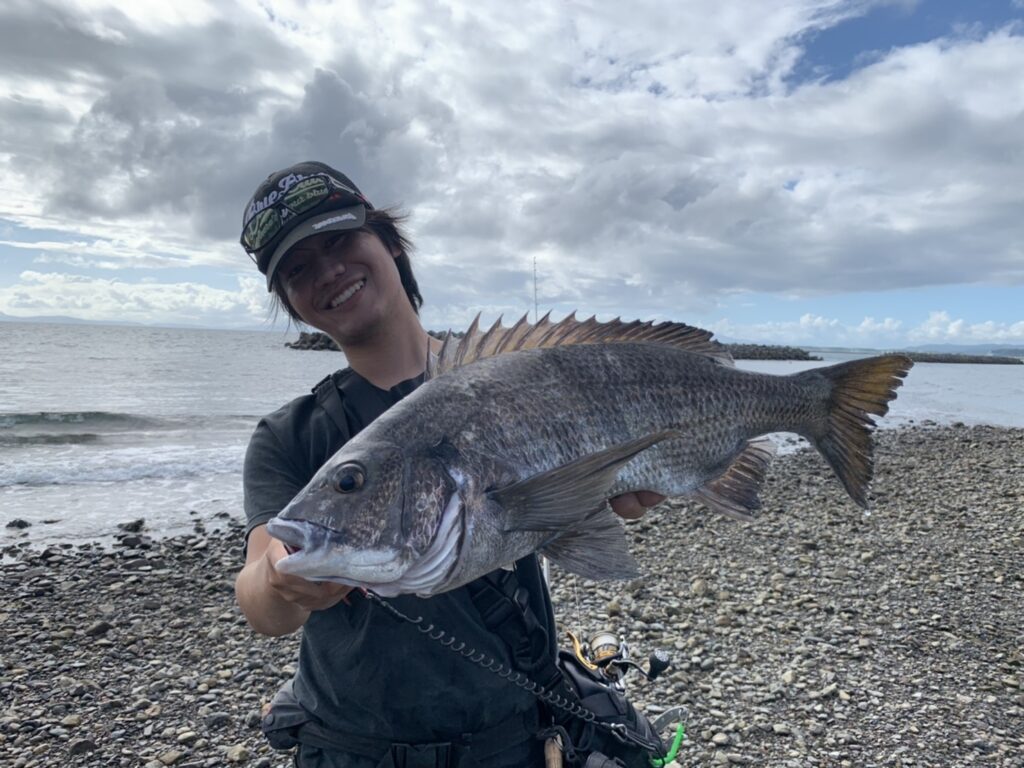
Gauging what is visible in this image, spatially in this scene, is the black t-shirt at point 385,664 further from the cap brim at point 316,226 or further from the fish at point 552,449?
the cap brim at point 316,226

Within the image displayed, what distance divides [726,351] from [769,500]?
10.4 meters

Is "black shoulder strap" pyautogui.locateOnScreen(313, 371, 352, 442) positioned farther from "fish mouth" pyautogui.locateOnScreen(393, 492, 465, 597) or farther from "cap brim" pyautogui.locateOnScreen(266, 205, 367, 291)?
"fish mouth" pyautogui.locateOnScreen(393, 492, 465, 597)

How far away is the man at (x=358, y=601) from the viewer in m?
2.39

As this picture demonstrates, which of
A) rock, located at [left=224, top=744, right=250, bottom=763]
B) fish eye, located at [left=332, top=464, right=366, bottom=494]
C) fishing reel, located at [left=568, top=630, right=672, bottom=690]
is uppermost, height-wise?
fish eye, located at [left=332, top=464, right=366, bottom=494]

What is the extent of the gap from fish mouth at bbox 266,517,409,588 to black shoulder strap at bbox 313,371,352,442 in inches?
27.8

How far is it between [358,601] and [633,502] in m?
1.08

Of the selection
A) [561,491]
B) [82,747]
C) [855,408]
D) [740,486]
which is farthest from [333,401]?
[82,747]

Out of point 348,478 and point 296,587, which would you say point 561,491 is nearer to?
point 348,478

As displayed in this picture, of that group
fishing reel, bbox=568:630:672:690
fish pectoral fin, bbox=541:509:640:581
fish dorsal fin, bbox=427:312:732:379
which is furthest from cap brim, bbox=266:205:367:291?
fishing reel, bbox=568:630:672:690

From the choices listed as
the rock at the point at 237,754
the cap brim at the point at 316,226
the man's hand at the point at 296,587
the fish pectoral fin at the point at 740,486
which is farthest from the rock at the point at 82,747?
the fish pectoral fin at the point at 740,486

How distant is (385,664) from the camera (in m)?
2.40

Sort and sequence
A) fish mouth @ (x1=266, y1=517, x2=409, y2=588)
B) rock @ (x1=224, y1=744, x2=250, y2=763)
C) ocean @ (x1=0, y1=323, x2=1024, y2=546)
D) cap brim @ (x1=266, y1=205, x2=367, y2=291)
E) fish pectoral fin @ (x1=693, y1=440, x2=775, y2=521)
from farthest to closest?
ocean @ (x1=0, y1=323, x2=1024, y2=546)
rock @ (x1=224, y1=744, x2=250, y2=763)
fish pectoral fin @ (x1=693, y1=440, x2=775, y2=521)
cap brim @ (x1=266, y1=205, x2=367, y2=291)
fish mouth @ (x1=266, y1=517, x2=409, y2=588)

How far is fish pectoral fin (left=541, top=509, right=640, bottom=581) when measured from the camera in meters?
2.16

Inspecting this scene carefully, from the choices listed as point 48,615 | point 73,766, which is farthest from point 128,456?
point 73,766
